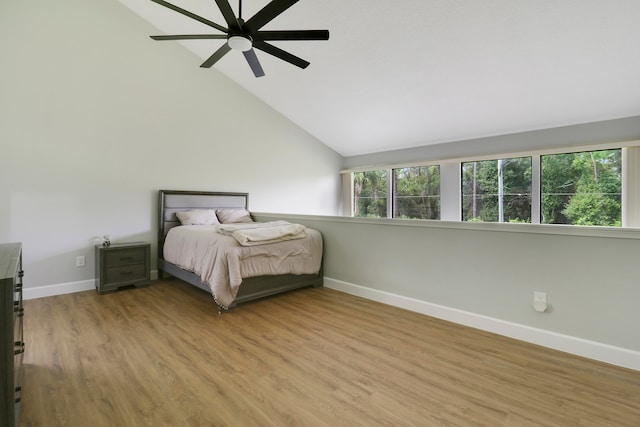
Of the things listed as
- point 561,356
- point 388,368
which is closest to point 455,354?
point 388,368

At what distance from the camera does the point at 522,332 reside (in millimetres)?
2344

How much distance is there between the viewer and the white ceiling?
286 cm

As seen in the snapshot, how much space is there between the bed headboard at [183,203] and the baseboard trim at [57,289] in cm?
84

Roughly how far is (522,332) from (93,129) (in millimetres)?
4774

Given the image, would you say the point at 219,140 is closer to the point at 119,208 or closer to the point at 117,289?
the point at 119,208

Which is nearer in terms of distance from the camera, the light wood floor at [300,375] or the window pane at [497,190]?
the light wood floor at [300,375]

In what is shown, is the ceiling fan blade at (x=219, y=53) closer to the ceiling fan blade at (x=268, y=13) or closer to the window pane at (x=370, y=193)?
the ceiling fan blade at (x=268, y=13)

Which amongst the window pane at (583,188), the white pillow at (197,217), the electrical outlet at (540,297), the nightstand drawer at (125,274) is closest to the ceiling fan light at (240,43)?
the white pillow at (197,217)

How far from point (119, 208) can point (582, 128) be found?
6.03m

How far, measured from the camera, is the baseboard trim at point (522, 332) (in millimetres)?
2008

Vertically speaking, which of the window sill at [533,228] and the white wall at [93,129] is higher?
the white wall at [93,129]

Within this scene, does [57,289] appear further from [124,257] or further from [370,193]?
[370,193]

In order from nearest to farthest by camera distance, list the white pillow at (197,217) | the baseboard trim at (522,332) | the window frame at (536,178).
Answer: the baseboard trim at (522,332)
the window frame at (536,178)
the white pillow at (197,217)

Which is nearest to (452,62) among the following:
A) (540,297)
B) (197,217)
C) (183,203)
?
(540,297)
